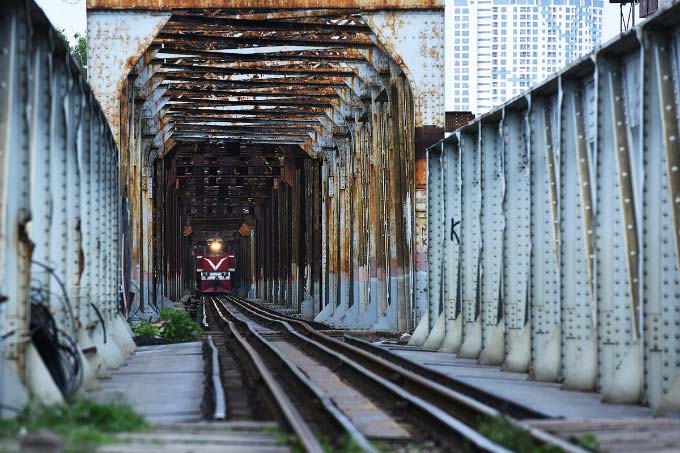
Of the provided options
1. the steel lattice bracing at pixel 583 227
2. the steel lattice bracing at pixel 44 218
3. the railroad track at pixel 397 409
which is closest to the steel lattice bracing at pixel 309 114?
the steel lattice bracing at pixel 583 227

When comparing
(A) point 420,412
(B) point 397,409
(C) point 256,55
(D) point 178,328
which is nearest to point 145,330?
(D) point 178,328

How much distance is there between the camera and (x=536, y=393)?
11859 millimetres

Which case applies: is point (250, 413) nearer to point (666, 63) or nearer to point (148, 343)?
point (666, 63)

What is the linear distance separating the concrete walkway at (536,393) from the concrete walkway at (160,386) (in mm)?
2842

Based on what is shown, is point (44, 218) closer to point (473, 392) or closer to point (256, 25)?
point (473, 392)

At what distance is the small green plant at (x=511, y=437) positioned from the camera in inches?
297

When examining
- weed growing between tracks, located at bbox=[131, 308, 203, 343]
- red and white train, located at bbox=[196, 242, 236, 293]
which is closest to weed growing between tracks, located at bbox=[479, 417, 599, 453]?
weed growing between tracks, located at bbox=[131, 308, 203, 343]

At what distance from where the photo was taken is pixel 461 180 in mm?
18172

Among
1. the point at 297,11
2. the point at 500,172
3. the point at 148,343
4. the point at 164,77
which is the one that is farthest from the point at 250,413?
the point at 164,77

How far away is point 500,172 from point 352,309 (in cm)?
1630

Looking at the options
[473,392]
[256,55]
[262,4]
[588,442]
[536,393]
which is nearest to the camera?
[588,442]

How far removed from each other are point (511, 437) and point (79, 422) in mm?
3192

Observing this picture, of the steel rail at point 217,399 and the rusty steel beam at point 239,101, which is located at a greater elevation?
the rusty steel beam at point 239,101

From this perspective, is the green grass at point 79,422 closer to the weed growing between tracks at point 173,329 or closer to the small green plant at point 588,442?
the small green plant at point 588,442
